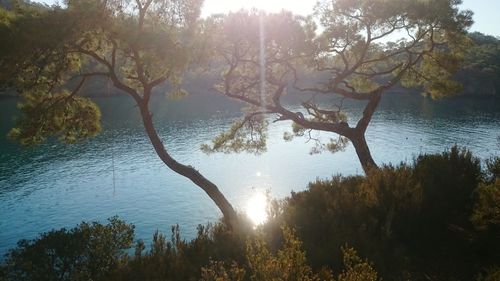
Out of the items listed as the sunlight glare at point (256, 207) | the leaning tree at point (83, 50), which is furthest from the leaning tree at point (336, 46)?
the sunlight glare at point (256, 207)

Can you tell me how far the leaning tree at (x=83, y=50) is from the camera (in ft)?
34.8

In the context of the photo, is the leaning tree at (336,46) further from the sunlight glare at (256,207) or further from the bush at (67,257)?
the sunlight glare at (256,207)

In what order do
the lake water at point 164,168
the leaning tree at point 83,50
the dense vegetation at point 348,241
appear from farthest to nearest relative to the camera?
the lake water at point 164,168 → the leaning tree at point 83,50 → the dense vegetation at point 348,241

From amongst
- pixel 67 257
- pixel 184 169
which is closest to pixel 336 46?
pixel 184 169

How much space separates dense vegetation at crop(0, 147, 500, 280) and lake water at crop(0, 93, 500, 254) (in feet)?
30.6

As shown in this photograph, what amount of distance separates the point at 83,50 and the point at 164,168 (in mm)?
37153

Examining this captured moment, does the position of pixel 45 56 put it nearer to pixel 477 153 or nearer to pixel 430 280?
pixel 430 280

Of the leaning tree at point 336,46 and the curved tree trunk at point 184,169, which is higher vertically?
the leaning tree at point 336,46

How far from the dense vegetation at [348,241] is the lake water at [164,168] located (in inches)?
368

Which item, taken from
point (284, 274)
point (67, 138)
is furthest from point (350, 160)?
point (284, 274)

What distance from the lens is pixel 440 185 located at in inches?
480

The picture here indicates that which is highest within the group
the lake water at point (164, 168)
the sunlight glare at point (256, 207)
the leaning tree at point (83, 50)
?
the leaning tree at point (83, 50)

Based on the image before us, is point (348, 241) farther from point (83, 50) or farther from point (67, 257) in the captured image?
point (83, 50)

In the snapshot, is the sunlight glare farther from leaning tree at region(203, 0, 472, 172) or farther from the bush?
the bush
